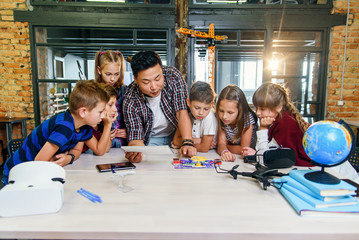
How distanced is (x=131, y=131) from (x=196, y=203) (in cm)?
105

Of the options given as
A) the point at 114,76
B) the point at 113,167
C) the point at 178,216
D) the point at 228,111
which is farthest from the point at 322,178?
the point at 114,76

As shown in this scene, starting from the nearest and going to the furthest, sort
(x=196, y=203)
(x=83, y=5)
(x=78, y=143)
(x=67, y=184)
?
(x=196, y=203) < (x=67, y=184) < (x=78, y=143) < (x=83, y=5)

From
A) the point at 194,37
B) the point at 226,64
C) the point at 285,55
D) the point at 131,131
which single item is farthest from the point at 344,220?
the point at 226,64

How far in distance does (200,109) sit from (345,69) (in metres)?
3.25

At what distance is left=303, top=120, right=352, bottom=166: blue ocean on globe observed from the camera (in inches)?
34.5

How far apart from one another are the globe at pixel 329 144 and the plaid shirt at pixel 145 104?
3.44 ft

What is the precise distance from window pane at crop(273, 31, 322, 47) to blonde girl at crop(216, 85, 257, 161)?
266cm

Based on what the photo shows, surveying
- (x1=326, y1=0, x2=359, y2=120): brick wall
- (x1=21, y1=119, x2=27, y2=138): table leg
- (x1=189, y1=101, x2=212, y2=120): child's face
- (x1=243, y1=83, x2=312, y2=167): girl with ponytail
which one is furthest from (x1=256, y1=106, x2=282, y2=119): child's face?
(x1=21, y1=119, x2=27, y2=138): table leg

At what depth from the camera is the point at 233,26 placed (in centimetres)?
384

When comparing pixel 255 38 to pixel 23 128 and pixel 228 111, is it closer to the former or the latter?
pixel 228 111

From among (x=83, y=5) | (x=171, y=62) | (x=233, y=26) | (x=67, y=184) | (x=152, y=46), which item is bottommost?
(x=67, y=184)

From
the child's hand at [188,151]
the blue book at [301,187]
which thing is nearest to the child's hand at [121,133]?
the child's hand at [188,151]

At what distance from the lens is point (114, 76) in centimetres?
208

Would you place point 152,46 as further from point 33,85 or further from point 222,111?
point 222,111
